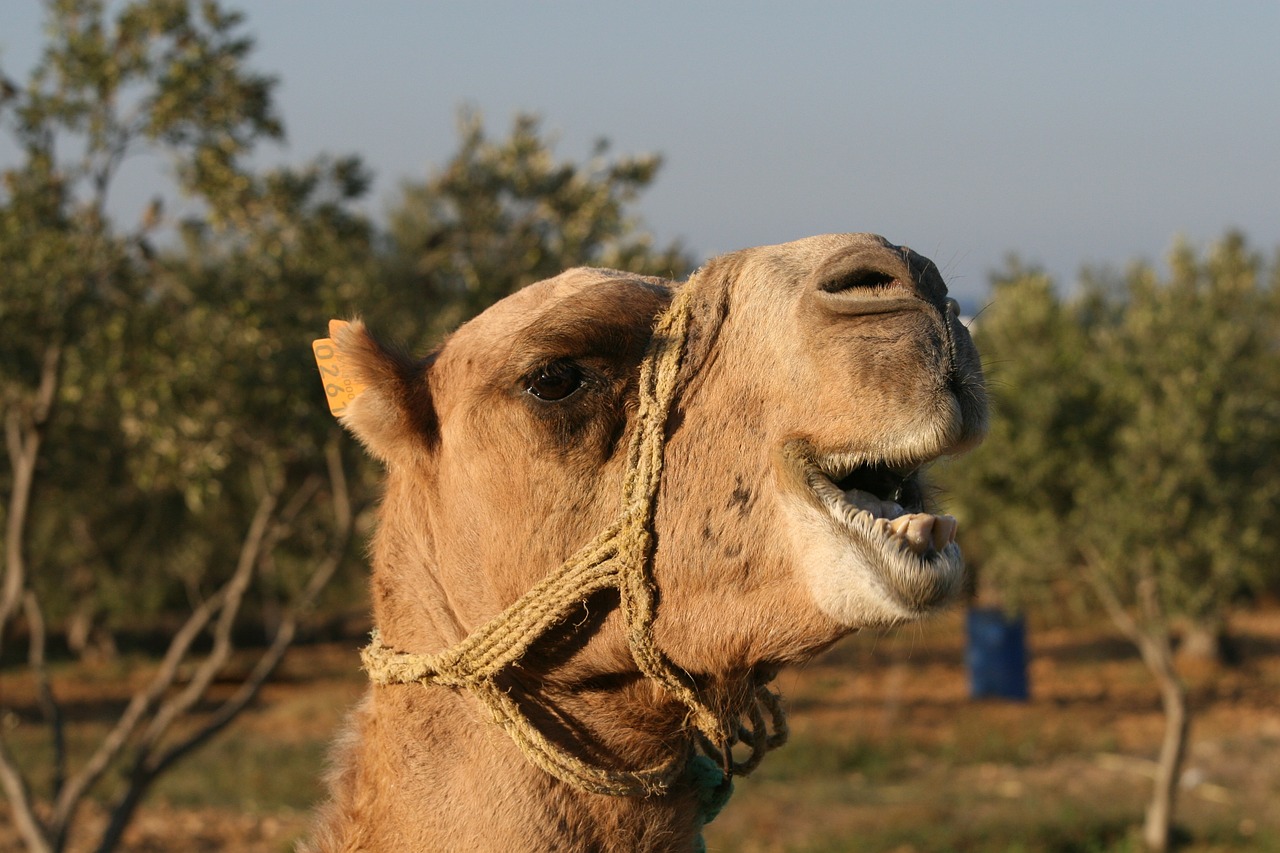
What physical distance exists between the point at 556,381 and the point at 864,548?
0.71m

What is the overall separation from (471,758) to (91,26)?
7211 mm

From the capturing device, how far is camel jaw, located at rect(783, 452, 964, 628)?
2051 millimetres

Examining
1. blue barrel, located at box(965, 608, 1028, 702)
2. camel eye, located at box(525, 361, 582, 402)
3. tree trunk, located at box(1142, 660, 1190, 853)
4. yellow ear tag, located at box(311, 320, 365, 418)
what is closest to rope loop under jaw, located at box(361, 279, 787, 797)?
camel eye, located at box(525, 361, 582, 402)

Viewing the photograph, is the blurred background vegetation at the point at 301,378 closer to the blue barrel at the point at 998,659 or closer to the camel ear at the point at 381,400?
the camel ear at the point at 381,400

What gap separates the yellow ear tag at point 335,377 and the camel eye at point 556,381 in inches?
18.0

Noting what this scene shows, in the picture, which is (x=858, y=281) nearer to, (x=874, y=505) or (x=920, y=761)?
(x=874, y=505)

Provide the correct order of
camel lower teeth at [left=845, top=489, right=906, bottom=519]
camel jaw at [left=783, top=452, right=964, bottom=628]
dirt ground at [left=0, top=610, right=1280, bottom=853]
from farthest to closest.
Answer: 1. dirt ground at [left=0, top=610, right=1280, bottom=853]
2. camel lower teeth at [left=845, top=489, right=906, bottom=519]
3. camel jaw at [left=783, top=452, right=964, bottom=628]

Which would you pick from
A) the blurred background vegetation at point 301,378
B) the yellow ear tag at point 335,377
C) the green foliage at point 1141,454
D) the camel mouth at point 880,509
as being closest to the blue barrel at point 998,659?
the blurred background vegetation at point 301,378

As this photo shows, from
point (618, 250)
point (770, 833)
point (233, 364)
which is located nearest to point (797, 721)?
point (770, 833)

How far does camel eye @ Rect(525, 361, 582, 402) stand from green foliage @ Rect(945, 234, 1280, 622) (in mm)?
10987

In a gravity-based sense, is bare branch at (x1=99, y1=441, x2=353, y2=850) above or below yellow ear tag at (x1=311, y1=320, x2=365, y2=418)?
below

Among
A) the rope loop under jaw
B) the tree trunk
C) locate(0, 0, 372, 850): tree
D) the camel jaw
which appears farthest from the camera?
the tree trunk

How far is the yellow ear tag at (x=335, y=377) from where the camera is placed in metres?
2.78

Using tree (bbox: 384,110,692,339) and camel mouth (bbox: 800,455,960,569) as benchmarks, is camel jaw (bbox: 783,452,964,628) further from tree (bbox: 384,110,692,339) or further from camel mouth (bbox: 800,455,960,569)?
tree (bbox: 384,110,692,339)
